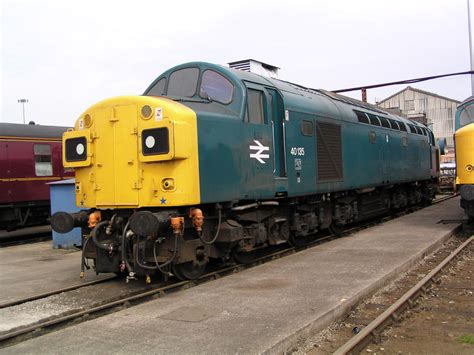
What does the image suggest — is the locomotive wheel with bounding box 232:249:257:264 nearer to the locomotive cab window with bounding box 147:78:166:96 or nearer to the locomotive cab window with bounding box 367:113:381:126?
the locomotive cab window with bounding box 147:78:166:96

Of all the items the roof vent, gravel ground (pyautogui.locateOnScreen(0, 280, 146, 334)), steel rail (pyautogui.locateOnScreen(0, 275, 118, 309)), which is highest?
the roof vent

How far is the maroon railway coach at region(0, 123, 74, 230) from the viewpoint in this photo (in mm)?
13945

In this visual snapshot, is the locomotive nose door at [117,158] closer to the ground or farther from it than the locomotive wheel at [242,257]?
farther from it

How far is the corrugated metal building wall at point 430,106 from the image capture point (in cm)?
6588

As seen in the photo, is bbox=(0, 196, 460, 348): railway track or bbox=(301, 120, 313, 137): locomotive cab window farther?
bbox=(301, 120, 313, 137): locomotive cab window

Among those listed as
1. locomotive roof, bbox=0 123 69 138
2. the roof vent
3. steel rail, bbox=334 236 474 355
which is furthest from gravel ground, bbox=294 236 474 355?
locomotive roof, bbox=0 123 69 138

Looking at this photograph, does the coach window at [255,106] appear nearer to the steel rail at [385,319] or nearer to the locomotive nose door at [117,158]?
the locomotive nose door at [117,158]

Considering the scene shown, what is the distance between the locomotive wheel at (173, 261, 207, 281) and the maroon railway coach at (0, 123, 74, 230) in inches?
349

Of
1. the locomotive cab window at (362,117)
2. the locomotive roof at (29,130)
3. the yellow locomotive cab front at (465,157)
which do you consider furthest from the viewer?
the locomotive roof at (29,130)

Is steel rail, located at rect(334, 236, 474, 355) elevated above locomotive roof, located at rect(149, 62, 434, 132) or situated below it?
below

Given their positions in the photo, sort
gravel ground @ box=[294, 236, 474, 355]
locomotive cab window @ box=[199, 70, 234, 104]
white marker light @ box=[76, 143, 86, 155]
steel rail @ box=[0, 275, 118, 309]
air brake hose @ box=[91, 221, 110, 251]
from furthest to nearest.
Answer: locomotive cab window @ box=[199, 70, 234, 104] → white marker light @ box=[76, 143, 86, 155] → air brake hose @ box=[91, 221, 110, 251] → steel rail @ box=[0, 275, 118, 309] → gravel ground @ box=[294, 236, 474, 355]

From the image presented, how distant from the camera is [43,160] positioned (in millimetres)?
15000

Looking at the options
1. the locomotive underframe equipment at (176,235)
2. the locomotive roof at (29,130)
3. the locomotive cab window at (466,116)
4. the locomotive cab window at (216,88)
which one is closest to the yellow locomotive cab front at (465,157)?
the locomotive cab window at (466,116)

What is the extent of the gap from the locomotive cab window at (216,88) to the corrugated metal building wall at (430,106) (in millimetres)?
61573
